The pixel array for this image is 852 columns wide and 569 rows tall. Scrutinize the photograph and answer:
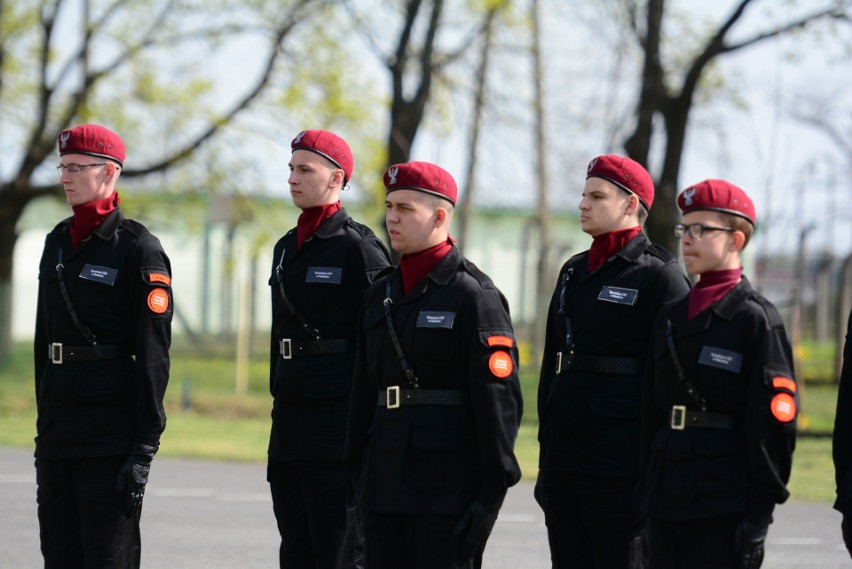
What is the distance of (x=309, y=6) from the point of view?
2383 centimetres

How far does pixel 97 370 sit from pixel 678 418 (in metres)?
2.72

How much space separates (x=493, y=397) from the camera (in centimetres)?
545

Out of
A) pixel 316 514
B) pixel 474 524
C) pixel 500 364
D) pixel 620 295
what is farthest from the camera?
pixel 316 514

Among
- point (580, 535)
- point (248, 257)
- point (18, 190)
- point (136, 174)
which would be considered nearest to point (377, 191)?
point (248, 257)

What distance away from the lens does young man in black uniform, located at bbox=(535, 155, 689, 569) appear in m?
6.29

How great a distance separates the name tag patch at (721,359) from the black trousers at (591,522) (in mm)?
1103

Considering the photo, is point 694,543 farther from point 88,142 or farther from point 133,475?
point 88,142

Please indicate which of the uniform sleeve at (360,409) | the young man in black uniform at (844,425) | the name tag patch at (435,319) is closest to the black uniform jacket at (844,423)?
the young man in black uniform at (844,425)

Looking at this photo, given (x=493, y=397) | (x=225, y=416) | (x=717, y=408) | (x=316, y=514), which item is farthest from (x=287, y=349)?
(x=225, y=416)

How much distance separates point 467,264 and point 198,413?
15870 mm

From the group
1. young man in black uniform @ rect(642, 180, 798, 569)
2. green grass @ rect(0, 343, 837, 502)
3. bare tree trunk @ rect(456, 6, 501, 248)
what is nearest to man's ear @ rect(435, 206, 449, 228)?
young man in black uniform @ rect(642, 180, 798, 569)

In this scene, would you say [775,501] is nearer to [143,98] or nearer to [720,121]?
[143,98]

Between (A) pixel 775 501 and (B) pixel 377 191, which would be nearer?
(A) pixel 775 501

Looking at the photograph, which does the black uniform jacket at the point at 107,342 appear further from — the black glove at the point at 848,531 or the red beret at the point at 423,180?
the black glove at the point at 848,531
